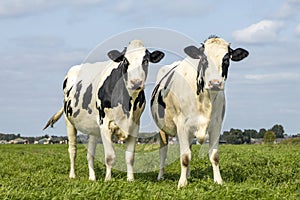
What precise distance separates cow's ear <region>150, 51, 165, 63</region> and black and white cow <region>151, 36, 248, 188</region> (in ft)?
1.89

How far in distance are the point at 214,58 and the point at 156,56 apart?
1458 mm

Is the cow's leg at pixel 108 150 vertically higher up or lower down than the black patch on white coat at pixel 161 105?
lower down

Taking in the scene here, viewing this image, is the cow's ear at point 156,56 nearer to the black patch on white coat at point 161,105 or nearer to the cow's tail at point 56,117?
the black patch on white coat at point 161,105

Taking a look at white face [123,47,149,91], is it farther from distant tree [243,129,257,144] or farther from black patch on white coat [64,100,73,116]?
distant tree [243,129,257,144]

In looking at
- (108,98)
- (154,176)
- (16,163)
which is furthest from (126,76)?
(16,163)

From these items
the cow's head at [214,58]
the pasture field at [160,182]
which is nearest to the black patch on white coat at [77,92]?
the pasture field at [160,182]

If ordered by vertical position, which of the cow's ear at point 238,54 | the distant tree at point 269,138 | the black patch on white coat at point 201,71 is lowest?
the distant tree at point 269,138

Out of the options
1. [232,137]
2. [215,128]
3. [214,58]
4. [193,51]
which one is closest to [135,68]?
[193,51]

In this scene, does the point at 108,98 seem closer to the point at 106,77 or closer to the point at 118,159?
the point at 106,77

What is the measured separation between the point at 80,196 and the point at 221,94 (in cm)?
465

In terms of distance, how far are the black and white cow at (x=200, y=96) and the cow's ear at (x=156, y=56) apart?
0.58 m

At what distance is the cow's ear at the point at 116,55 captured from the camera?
11.7 meters

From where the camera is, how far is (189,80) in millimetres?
11617

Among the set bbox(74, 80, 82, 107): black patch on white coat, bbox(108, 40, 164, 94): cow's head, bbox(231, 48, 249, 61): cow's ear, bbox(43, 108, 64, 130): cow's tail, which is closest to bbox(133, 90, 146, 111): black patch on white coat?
bbox(108, 40, 164, 94): cow's head
